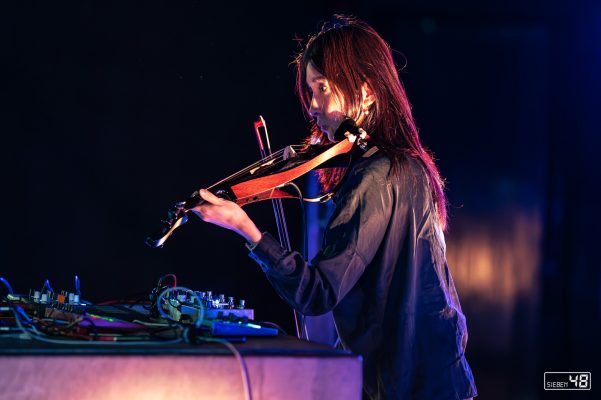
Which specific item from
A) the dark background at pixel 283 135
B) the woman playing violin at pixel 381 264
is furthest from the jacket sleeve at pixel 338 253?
the dark background at pixel 283 135

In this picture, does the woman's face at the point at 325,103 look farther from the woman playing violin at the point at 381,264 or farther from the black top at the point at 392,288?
the black top at the point at 392,288

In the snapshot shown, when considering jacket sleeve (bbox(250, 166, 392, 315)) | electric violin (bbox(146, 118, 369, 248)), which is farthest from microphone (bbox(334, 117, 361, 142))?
jacket sleeve (bbox(250, 166, 392, 315))

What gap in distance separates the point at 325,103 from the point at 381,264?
48 centimetres

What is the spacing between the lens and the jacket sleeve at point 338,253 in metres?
1.45

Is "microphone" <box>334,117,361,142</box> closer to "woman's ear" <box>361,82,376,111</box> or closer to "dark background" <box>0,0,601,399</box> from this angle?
"woman's ear" <box>361,82,376,111</box>

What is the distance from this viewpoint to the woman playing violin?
1.47 metres

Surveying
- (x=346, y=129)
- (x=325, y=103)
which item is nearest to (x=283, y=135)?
(x=325, y=103)

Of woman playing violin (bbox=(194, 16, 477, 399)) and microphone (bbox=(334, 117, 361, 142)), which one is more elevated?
microphone (bbox=(334, 117, 361, 142))

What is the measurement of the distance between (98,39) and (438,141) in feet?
5.63

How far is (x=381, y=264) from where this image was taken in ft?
5.32

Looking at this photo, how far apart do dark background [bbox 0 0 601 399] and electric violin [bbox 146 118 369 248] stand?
1.59 meters

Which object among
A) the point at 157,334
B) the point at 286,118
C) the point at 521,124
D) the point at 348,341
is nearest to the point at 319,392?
the point at 157,334

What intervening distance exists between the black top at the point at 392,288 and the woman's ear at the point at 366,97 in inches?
6.9

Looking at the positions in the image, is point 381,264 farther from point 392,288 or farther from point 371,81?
point 371,81
